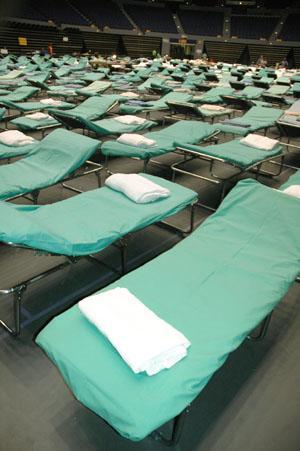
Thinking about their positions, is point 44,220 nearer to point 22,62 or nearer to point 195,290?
point 195,290

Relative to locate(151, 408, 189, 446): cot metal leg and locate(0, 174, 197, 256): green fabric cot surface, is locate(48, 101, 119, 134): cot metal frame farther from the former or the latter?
locate(151, 408, 189, 446): cot metal leg

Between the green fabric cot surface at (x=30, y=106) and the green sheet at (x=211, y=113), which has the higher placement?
the green fabric cot surface at (x=30, y=106)

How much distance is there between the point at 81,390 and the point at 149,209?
1.19 metres

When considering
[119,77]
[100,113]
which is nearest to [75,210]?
[100,113]

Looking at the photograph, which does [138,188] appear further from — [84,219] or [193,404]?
[193,404]

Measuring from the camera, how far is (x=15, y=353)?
1.60 metres

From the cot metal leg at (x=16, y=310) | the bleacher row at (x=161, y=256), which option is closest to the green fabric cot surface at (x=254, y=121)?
the bleacher row at (x=161, y=256)

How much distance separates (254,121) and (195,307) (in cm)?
355

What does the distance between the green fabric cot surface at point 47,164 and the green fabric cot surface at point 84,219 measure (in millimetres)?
429

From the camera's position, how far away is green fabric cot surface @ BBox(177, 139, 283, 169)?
285 centimetres

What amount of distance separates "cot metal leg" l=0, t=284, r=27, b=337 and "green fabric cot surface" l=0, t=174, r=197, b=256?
22cm

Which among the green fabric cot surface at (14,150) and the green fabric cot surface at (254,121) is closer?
the green fabric cot surface at (14,150)

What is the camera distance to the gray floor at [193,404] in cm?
126

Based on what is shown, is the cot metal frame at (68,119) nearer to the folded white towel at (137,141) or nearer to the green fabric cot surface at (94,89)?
the folded white towel at (137,141)
